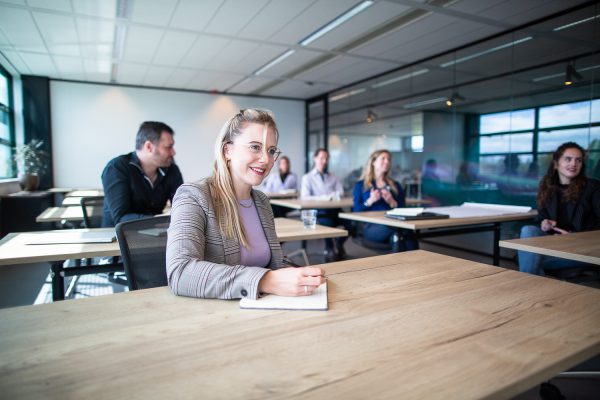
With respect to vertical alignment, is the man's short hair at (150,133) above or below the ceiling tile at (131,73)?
below

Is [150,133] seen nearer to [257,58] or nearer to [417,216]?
[417,216]

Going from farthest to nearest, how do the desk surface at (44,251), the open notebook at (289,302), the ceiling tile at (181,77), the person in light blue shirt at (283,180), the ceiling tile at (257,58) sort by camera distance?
the person in light blue shirt at (283,180), the ceiling tile at (181,77), the ceiling tile at (257,58), the desk surface at (44,251), the open notebook at (289,302)

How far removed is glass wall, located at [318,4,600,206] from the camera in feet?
12.2

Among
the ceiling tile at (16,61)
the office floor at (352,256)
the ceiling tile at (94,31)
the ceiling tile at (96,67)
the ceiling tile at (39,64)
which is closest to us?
the office floor at (352,256)

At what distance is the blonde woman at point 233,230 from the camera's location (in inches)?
38.7

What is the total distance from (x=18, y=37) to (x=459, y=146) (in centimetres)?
576

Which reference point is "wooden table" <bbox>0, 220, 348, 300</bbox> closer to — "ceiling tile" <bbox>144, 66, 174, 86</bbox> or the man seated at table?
the man seated at table

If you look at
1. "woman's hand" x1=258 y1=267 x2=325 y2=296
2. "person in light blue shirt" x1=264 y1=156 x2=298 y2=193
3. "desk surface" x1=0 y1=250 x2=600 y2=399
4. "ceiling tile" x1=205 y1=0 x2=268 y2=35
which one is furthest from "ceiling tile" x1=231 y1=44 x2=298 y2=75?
"desk surface" x1=0 y1=250 x2=600 y2=399

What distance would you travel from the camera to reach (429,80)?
18.0 ft

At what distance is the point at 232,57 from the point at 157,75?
1792 mm

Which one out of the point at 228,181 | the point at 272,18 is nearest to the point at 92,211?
the point at 228,181

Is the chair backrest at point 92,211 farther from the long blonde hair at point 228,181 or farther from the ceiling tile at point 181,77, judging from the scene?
the ceiling tile at point 181,77

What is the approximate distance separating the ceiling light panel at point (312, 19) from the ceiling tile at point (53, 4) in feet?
7.16

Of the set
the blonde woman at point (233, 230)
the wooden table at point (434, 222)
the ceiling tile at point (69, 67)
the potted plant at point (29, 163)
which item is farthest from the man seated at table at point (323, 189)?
the potted plant at point (29, 163)
